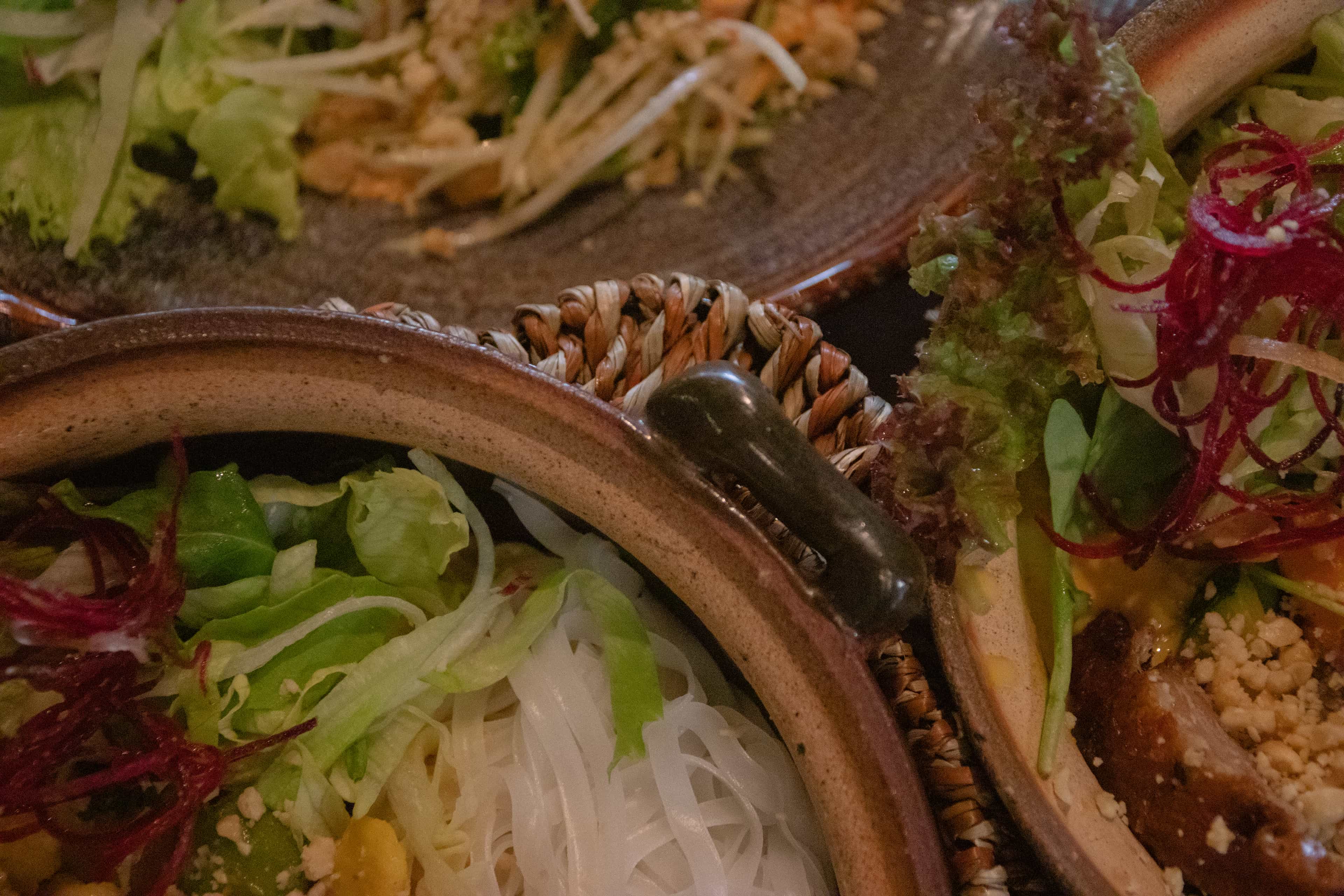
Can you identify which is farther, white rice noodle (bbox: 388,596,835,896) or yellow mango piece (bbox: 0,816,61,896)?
white rice noodle (bbox: 388,596,835,896)

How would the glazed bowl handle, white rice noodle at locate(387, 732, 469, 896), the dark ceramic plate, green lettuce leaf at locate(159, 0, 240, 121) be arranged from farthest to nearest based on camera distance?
green lettuce leaf at locate(159, 0, 240, 121) → the dark ceramic plate → white rice noodle at locate(387, 732, 469, 896) → the glazed bowl handle

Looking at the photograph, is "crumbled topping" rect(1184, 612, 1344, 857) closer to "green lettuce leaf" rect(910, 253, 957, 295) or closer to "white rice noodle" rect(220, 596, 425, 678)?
"green lettuce leaf" rect(910, 253, 957, 295)

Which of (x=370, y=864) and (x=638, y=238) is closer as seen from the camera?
(x=370, y=864)

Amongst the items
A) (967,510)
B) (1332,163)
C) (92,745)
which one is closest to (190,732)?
(92,745)

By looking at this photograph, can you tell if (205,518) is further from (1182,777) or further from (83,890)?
(1182,777)

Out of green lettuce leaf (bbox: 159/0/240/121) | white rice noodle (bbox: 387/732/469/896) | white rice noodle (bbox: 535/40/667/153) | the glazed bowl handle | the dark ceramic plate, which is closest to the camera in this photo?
the glazed bowl handle

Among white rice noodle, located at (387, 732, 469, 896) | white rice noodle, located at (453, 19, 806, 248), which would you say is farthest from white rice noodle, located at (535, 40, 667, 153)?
white rice noodle, located at (387, 732, 469, 896)

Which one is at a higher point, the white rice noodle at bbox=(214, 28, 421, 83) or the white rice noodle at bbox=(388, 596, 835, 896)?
the white rice noodle at bbox=(214, 28, 421, 83)

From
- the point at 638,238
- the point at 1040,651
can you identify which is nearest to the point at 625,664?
the point at 1040,651

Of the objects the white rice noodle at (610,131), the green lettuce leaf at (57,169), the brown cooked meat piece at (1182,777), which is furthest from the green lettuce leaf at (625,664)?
the green lettuce leaf at (57,169)
